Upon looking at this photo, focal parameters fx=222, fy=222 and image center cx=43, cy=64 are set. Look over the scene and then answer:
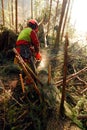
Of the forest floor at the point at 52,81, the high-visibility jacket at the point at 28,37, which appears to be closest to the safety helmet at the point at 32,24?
the high-visibility jacket at the point at 28,37

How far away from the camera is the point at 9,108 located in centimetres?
385

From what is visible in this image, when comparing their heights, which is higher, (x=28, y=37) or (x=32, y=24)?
(x=32, y=24)

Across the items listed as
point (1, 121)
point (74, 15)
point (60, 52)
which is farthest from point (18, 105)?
point (74, 15)

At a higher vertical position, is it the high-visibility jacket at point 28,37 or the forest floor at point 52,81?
the high-visibility jacket at point 28,37

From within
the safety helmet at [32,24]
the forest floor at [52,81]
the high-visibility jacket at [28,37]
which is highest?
the safety helmet at [32,24]

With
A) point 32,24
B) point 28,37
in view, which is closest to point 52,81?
point 28,37

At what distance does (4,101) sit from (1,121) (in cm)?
41

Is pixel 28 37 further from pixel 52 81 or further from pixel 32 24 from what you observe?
pixel 52 81

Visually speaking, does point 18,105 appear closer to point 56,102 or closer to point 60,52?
point 56,102

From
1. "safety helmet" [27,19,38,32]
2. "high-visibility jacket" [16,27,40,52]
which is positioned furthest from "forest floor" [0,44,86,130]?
"safety helmet" [27,19,38,32]

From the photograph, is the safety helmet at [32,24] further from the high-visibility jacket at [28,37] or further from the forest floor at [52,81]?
the forest floor at [52,81]

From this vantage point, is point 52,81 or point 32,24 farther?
point 32,24

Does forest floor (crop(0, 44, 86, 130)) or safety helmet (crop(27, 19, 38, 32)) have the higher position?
safety helmet (crop(27, 19, 38, 32))

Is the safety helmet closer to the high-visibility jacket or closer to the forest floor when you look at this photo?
the high-visibility jacket
